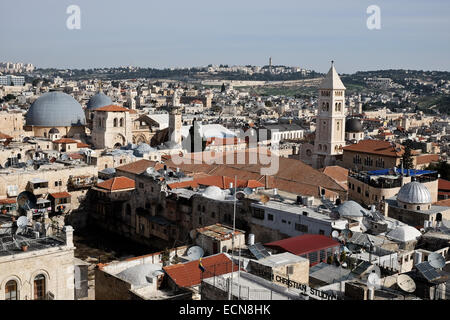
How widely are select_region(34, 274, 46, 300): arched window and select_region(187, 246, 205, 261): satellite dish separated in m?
5.75

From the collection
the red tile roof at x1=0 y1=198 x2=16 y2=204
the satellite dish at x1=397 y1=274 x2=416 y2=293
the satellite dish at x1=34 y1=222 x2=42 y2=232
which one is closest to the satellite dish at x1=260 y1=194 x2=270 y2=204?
the satellite dish at x1=34 y1=222 x2=42 y2=232

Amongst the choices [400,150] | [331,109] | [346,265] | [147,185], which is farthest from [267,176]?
[346,265]

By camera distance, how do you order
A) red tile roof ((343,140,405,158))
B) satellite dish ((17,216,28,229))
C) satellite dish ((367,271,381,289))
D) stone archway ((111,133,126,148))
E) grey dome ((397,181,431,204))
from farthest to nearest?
stone archway ((111,133,126,148)), red tile roof ((343,140,405,158)), grey dome ((397,181,431,204)), satellite dish ((17,216,28,229)), satellite dish ((367,271,381,289))

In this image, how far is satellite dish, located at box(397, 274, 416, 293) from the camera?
11.9 meters

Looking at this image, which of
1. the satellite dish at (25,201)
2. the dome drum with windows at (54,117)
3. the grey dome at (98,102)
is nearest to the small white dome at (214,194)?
the satellite dish at (25,201)

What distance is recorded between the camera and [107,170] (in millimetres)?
36656

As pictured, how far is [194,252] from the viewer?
57.6 ft

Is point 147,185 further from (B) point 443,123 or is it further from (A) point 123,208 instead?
(B) point 443,123

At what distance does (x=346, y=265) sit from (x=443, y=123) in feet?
267

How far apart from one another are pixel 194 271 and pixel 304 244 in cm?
402

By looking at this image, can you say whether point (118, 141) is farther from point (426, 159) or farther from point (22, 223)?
point (22, 223)

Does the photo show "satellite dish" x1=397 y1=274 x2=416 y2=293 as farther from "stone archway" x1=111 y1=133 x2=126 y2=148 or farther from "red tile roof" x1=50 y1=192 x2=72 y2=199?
"stone archway" x1=111 y1=133 x2=126 y2=148

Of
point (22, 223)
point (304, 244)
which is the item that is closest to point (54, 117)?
point (22, 223)
